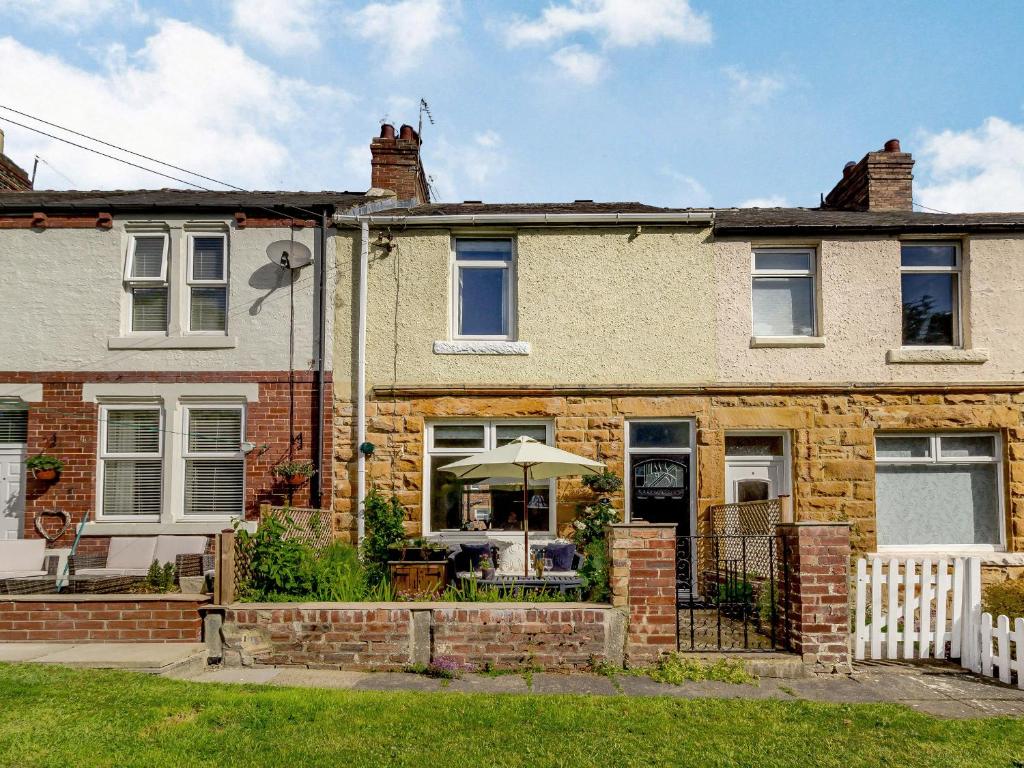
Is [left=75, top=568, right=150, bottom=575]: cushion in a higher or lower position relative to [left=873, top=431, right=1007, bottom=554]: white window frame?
lower

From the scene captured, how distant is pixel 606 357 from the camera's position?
11.1 m

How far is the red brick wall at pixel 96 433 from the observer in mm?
10773

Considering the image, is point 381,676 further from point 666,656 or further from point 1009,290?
point 1009,290

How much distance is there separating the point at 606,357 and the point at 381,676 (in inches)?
228

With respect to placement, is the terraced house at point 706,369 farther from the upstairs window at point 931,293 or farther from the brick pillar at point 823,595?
the brick pillar at point 823,595

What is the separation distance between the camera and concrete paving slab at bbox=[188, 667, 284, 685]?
255 inches

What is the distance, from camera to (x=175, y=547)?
10516 millimetres

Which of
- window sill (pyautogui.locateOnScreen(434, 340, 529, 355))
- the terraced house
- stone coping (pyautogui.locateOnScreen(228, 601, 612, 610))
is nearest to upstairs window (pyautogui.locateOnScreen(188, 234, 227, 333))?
the terraced house

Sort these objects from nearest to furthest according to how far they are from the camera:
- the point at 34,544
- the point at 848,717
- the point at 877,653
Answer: the point at 848,717 < the point at 877,653 < the point at 34,544

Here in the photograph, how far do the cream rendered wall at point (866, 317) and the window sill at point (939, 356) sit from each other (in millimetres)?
78

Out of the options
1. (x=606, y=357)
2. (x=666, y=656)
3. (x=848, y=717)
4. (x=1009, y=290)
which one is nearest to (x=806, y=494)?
(x=606, y=357)

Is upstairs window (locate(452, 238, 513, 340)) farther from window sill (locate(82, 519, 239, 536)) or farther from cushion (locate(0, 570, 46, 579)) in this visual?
cushion (locate(0, 570, 46, 579))

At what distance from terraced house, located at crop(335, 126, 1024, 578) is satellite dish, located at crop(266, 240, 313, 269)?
2.28 ft

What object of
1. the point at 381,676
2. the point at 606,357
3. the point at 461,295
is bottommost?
the point at 381,676
